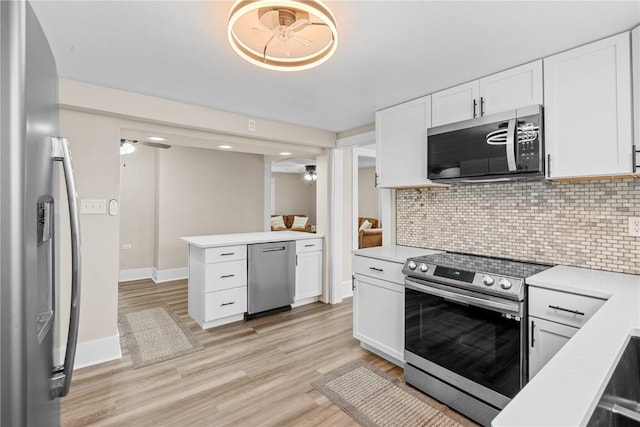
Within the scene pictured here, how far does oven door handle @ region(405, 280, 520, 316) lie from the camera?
173 centimetres

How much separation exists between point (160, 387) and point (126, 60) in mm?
2244

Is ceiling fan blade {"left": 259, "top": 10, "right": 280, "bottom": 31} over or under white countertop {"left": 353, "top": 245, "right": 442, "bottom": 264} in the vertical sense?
over

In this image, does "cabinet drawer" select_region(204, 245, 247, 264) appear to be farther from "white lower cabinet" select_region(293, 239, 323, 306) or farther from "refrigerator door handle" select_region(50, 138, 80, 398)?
"refrigerator door handle" select_region(50, 138, 80, 398)

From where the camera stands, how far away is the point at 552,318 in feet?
5.33

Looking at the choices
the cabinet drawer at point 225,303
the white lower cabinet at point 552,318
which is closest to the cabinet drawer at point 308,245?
the cabinet drawer at point 225,303

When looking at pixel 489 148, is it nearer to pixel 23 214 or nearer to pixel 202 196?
pixel 23 214

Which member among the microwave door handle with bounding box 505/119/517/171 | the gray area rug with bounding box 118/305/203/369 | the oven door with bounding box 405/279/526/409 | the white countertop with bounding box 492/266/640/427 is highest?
the microwave door handle with bounding box 505/119/517/171

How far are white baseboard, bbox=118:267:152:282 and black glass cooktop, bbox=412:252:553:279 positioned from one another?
474cm

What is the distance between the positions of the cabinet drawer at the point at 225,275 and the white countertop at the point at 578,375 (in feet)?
9.64

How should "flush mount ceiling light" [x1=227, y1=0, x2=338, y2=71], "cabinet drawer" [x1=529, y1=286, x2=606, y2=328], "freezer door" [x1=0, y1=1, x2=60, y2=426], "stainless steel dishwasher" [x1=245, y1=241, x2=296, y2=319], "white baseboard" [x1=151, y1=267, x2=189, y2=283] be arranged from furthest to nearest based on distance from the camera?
"white baseboard" [x1=151, y1=267, x2=189, y2=283] → "stainless steel dishwasher" [x1=245, y1=241, x2=296, y2=319] → "cabinet drawer" [x1=529, y1=286, x2=606, y2=328] → "flush mount ceiling light" [x1=227, y1=0, x2=338, y2=71] → "freezer door" [x1=0, y1=1, x2=60, y2=426]

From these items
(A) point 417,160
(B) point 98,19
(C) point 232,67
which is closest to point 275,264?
(A) point 417,160

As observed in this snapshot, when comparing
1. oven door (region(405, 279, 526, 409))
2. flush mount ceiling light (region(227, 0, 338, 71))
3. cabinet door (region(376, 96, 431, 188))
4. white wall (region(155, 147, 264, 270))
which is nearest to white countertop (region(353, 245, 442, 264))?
oven door (region(405, 279, 526, 409))

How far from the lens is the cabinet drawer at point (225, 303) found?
3.22m

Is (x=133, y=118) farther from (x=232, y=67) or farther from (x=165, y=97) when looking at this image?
(x=232, y=67)
